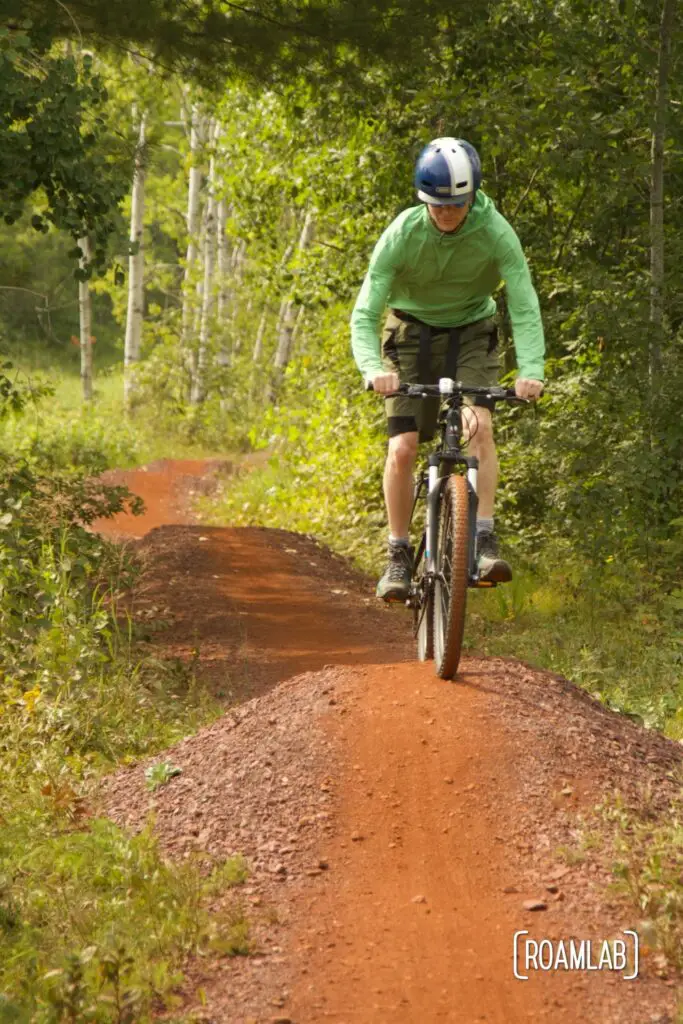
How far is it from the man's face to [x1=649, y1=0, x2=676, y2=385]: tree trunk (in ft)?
13.4

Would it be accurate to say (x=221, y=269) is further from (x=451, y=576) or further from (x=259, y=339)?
(x=451, y=576)

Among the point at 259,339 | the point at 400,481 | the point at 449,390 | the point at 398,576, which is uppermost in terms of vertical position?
the point at 259,339

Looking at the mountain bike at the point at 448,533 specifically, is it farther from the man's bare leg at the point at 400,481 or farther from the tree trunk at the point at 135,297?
the tree trunk at the point at 135,297

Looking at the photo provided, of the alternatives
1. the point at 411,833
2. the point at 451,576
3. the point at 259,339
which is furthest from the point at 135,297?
the point at 411,833

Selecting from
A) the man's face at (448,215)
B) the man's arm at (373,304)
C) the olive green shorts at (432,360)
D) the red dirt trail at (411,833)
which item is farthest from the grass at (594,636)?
the man's face at (448,215)

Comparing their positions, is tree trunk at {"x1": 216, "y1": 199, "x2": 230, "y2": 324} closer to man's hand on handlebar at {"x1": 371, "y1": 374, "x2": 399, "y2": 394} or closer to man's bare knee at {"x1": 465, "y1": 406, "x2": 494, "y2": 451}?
man's bare knee at {"x1": 465, "y1": 406, "x2": 494, "y2": 451}

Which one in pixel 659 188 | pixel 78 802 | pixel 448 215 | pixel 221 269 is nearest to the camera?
pixel 78 802

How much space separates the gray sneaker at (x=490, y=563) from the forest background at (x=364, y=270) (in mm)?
1522

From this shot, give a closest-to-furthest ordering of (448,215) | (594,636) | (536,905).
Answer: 1. (536,905)
2. (448,215)
3. (594,636)

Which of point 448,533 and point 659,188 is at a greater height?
point 659,188

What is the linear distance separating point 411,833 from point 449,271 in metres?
2.65

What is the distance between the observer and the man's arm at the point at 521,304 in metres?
6.17

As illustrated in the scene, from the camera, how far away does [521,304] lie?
6.24 metres

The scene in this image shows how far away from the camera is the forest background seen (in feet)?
22.8
